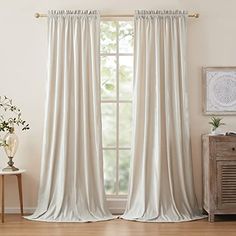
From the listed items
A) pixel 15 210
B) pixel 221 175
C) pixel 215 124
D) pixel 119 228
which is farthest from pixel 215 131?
pixel 15 210

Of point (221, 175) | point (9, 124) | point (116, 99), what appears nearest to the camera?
point (221, 175)

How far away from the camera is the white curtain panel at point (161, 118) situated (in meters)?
5.48

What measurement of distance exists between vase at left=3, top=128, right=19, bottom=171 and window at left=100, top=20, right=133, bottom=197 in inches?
42.5

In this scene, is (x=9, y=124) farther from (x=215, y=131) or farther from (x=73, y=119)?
(x=215, y=131)

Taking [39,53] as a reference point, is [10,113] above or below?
below

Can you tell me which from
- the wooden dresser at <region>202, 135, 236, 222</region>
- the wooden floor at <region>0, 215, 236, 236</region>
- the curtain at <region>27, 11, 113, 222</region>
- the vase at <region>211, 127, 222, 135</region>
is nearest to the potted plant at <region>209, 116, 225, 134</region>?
the vase at <region>211, 127, 222, 135</region>

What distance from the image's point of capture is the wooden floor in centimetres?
470

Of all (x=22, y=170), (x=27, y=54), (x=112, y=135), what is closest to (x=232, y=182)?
(x=112, y=135)

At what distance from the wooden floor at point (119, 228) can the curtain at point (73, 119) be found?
0.36 meters

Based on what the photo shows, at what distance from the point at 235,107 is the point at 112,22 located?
1.81 metres

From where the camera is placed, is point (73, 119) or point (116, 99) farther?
point (116, 99)

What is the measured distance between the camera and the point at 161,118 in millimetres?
5523

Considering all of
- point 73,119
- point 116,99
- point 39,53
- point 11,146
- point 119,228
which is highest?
point 39,53

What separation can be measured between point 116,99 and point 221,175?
1580 mm
